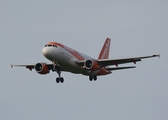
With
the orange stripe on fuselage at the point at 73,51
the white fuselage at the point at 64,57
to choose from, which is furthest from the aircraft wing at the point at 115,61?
the orange stripe on fuselage at the point at 73,51

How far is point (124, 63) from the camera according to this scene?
7769 cm

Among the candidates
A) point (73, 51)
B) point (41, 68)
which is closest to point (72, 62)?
point (73, 51)

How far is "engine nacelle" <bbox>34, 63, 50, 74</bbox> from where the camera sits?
77.8 m

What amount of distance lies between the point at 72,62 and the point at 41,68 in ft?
18.2

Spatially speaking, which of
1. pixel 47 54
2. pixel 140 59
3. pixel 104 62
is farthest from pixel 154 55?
pixel 47 54

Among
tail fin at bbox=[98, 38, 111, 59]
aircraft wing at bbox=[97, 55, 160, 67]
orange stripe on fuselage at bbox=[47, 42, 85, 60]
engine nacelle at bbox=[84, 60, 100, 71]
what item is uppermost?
tail fin at bbox=[98, 38, 111, 59]

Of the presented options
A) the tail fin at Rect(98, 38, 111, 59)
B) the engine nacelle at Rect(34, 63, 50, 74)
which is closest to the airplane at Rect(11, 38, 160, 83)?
the engine nacelle at Rect(34, 63, 50, 74)

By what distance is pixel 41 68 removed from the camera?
256 feet

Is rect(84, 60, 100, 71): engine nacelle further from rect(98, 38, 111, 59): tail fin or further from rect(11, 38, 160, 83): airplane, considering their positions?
rect(98, 38, 111, 59): tail fin

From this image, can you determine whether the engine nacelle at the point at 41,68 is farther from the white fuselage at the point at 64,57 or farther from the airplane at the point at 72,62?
the white fuselage at the point at 64,57

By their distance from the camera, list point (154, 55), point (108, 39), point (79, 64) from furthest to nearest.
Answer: point (108, 39) < point (79, 64) < point (154, 55)

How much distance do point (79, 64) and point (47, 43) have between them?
5347mm

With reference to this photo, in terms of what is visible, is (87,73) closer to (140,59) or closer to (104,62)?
(104,62)

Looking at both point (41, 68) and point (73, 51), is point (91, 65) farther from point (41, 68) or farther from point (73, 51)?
point (41, 68)
